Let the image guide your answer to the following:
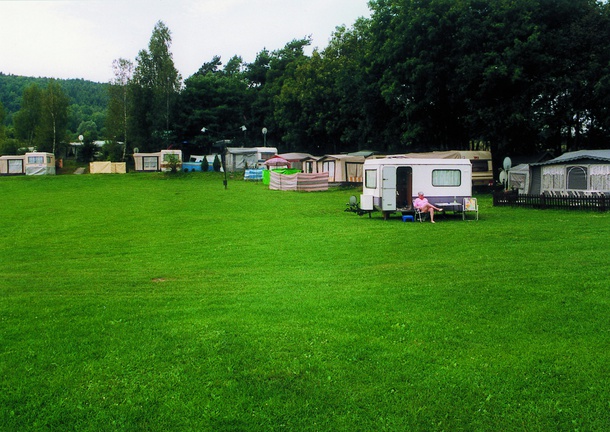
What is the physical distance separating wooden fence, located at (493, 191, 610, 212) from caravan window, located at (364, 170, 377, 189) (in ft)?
24.6

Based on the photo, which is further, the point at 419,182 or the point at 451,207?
the point at 419,182

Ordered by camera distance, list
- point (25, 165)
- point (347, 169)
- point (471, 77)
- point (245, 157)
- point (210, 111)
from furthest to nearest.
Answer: point (210, 111)
point (245, 157)
point (25, 165)
point (347, 169)
point (471, 77)

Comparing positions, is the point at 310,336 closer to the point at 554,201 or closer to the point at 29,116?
the point at 554,201

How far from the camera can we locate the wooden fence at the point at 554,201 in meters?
24.5

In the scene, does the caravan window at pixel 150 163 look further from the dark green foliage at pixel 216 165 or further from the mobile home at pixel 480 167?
the mobile home at pixel 480 167

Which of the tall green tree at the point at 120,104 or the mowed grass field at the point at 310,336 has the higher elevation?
the tall green tree at the point at 120,104

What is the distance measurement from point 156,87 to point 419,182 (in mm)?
50098

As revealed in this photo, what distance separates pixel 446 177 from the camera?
23750 mm

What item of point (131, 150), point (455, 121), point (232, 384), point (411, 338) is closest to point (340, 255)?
point (411, 338)

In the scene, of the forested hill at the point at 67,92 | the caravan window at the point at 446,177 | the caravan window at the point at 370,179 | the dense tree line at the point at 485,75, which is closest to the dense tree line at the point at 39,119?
the forested hill at the point at 67,92

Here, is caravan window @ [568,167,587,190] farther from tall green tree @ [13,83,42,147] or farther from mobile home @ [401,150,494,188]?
tall green tree @ [13,83,42,147]

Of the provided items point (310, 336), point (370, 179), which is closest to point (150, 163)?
point (370, 179)

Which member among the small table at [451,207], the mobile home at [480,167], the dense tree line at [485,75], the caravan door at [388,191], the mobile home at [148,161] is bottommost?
the small table at [451,207]

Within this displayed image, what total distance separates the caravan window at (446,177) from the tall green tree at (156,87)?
4886 cm
